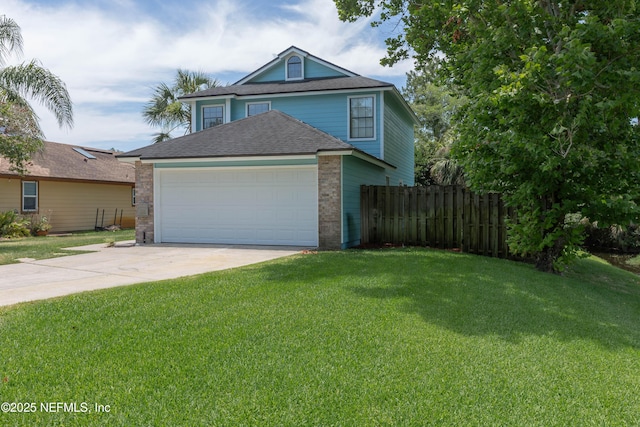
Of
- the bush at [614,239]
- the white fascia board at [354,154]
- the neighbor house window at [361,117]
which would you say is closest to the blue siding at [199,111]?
the neighbor house window at [361,117]

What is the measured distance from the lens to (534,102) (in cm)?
771

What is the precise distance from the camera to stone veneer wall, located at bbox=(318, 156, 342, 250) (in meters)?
12.1

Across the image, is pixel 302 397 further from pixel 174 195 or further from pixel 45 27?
pixel 45 27

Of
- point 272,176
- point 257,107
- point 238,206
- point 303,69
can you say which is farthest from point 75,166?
point 272,176

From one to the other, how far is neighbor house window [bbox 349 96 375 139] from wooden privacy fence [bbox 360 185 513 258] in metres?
3.29

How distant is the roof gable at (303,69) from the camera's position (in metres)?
17.8

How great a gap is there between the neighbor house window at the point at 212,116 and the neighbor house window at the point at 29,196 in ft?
28.5

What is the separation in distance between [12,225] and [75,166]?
18.2 feet

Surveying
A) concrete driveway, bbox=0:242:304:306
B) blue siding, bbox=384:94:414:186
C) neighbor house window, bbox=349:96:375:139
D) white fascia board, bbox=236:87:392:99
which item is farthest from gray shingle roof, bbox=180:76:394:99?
concrete driveway, bbox=0:242:304:306

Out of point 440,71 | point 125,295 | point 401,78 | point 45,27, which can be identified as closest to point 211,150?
point 45,27

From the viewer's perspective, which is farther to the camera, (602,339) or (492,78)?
(492,78)

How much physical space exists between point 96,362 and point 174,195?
1047cm

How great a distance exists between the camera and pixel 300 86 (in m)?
17.1

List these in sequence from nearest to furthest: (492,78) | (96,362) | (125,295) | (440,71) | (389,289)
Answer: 1. (96,362)
2. (125,295)
3. (389,289)
4. (492,78)
5. (440,71)
